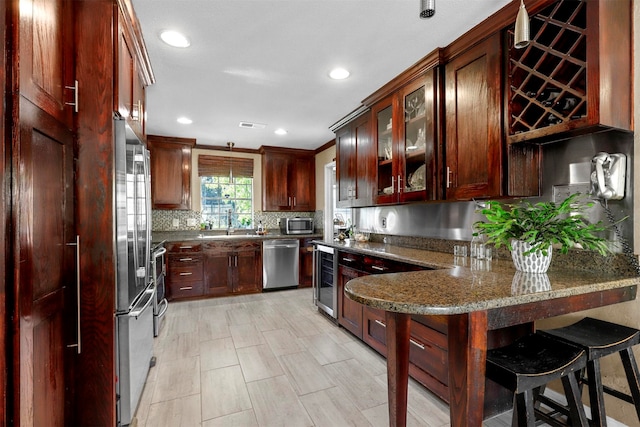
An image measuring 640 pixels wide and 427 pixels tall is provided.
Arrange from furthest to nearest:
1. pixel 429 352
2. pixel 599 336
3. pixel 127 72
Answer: pixel 429 352, pixel 127 72, pixel 599 336

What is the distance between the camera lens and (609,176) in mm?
1635

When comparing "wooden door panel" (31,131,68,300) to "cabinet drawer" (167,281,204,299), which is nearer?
"wooden door panel" (31,131,68,300)

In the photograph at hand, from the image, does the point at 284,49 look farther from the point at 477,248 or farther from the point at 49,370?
the point at 49,370

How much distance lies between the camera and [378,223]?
373 centimetres

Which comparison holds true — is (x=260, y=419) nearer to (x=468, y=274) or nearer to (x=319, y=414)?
(x=319, y=414)

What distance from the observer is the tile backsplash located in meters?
5.04

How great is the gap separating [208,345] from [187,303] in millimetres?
1685

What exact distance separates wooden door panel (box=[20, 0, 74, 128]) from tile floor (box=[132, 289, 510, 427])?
1830 millimetres

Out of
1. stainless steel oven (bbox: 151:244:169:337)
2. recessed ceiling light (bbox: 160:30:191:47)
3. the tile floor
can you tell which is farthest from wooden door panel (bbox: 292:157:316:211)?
recessed ceiling light (bbox: 160:30:191:47)

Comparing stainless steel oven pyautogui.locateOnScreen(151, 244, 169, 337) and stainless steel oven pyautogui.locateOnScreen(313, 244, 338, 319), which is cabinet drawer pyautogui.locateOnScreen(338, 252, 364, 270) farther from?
stainless steel oven pyautogui.locateOnScreen(151, 244, 169, 337)

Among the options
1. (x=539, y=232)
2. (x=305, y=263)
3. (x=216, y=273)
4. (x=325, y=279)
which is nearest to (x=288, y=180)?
(x=305, y=263)

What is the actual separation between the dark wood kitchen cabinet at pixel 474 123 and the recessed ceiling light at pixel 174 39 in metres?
1.96

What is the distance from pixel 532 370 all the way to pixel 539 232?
26.1 inches

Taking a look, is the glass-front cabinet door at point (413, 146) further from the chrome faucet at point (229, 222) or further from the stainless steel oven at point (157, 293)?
the chrome faucet at point (229, 222)
